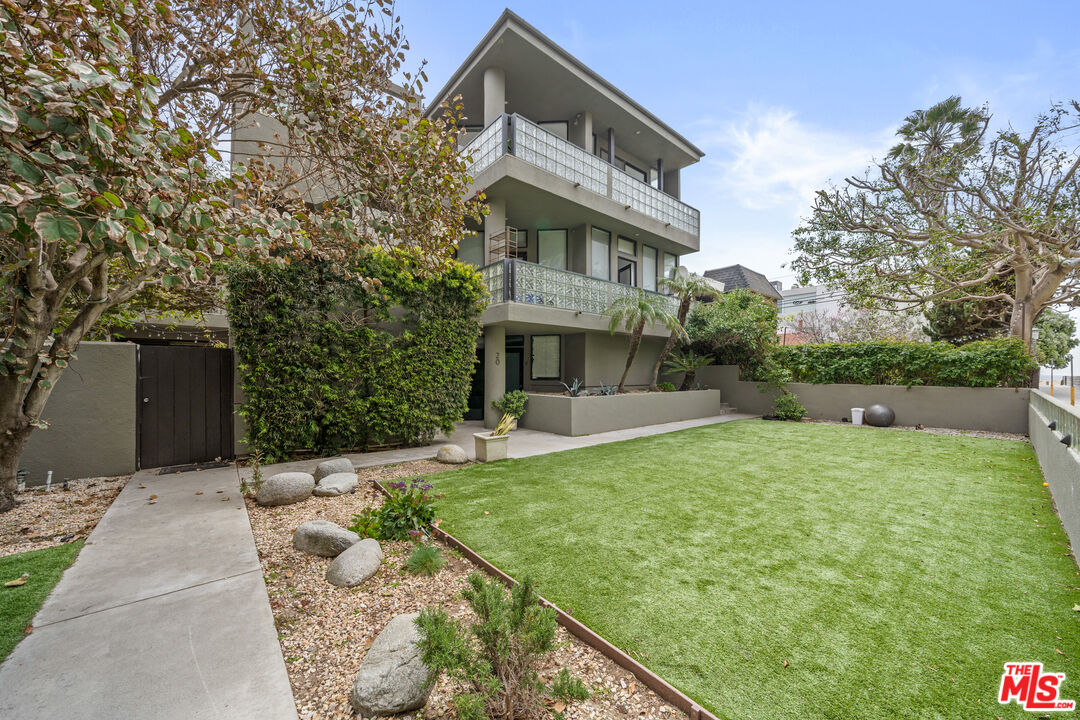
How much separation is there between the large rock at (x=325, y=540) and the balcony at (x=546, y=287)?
7096 millimetres

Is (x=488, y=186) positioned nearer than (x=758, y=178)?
Yes

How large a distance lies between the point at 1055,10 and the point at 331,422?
1571 cm

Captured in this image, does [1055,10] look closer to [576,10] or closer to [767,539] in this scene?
[576,10]

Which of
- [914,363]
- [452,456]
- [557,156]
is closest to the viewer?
[452,456]

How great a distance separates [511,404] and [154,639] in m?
8.32

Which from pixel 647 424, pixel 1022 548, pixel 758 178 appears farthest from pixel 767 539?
pixel 758 178

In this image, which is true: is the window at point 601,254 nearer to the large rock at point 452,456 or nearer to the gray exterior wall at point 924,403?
the gray exterior wall at point 924,403

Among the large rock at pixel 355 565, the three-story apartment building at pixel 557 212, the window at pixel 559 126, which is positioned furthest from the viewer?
the window at pixel 559 126

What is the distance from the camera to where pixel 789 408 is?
12469mm

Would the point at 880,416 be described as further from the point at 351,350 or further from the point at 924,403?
the point at 351,350

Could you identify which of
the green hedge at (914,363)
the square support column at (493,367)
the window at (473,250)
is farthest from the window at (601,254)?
the green hedge at (914,363)

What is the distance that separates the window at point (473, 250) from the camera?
1269 centimetres

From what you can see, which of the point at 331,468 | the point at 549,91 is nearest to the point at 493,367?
the point at 331,468

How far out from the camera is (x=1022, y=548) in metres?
3.67
